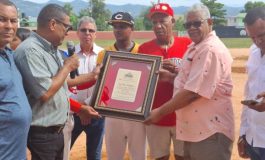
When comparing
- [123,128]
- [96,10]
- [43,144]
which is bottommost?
[96,10]

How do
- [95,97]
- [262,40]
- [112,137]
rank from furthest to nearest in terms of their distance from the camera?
1. [112,137]
2. [95,97]
3. [262,40]

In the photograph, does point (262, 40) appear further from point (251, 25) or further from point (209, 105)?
point (209, 105)

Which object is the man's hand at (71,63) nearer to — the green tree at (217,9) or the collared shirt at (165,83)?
the collared shirt at (165,83)

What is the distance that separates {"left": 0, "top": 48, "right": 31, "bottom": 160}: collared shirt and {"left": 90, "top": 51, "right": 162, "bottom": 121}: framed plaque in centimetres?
132

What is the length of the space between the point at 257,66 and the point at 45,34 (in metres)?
2.05

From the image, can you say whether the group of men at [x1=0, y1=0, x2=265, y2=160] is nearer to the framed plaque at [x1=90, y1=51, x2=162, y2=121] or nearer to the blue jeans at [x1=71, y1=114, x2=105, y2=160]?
the framed plaque at [x1=90, y1=51, x2=162, y2=121]

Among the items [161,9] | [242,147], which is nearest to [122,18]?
[161,9]

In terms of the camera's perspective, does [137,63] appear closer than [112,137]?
Yes

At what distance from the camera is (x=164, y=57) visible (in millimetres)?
5391

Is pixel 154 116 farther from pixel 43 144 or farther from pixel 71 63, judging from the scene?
pixel 43 144

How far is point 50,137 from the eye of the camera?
14.2 ft

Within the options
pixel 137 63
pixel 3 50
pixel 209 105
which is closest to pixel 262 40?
pixel 209 105

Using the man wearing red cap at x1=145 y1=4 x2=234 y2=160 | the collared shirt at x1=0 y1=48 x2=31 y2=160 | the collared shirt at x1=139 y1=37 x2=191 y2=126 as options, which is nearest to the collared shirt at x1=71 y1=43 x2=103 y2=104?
the collared shirt at x1=139 y1=37 x2=191 y2=126

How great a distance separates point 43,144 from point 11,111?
2.51 ft
